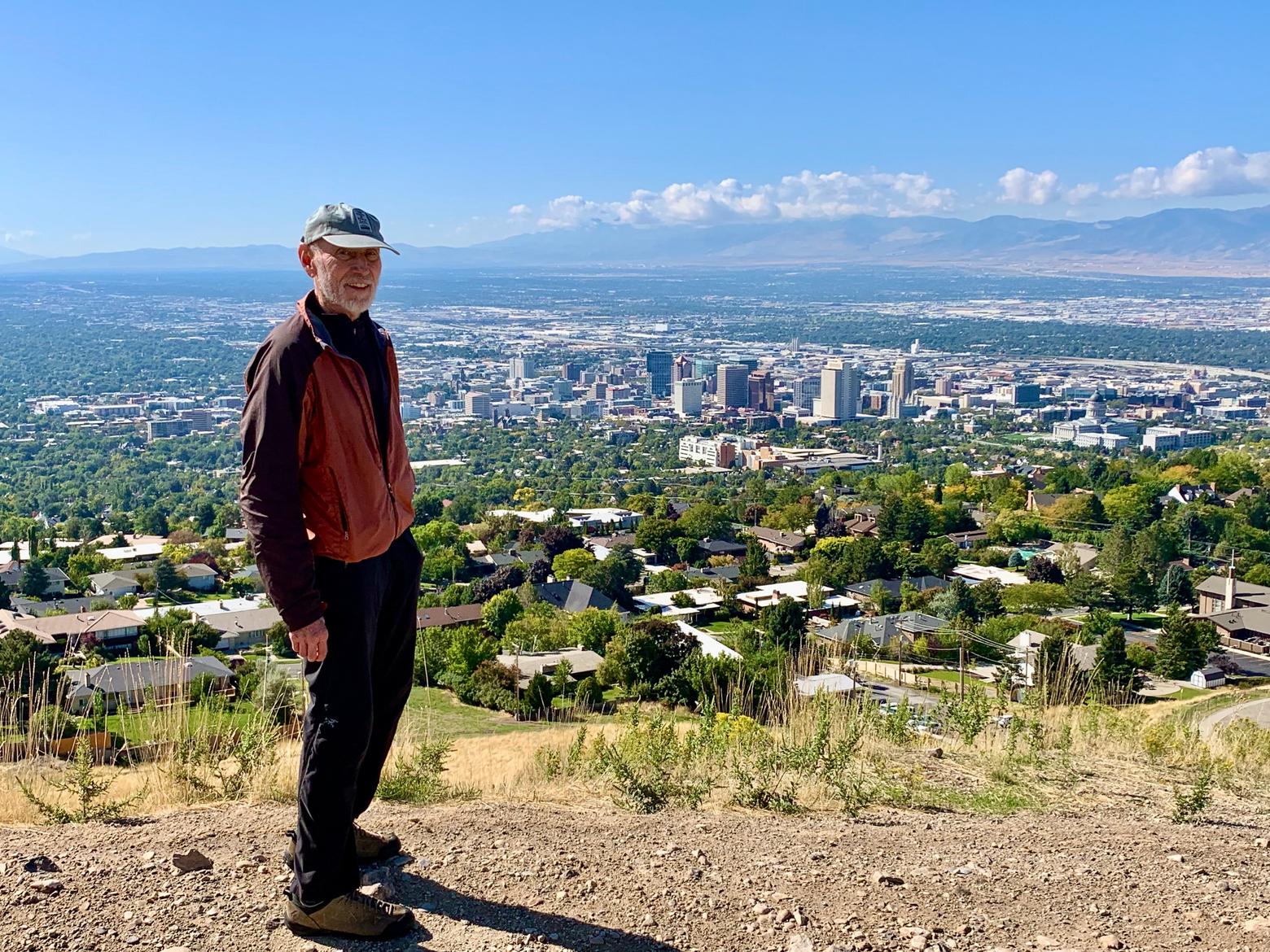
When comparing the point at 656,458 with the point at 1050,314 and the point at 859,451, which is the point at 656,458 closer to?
→ the point at 859,451

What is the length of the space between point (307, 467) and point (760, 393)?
62156mm

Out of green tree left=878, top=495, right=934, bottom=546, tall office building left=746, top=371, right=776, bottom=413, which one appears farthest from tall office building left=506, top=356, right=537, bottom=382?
green tree left=878, top=495, right=934, bottom=546

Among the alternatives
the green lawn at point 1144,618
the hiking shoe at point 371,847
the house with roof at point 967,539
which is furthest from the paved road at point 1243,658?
the hiking shoe at point 371,847

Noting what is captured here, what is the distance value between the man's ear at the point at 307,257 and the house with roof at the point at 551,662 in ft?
32.7

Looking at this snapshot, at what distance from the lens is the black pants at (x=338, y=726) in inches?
77.1

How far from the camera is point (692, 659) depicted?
1162 centimetres

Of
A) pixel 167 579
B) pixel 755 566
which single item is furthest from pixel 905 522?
pixel 167 579

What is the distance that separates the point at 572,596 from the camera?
18.2 metres

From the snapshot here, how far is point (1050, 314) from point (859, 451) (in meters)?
79.4

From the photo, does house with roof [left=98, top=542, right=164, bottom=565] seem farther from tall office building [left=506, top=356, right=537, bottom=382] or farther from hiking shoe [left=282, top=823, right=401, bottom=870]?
tall office building [left=506, top=356, right=537, bottom=382]

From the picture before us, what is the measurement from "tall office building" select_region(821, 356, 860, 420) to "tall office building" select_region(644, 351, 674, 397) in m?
11.7

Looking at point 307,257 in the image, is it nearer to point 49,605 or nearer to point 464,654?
point 464,654

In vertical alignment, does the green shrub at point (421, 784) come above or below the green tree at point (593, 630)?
above

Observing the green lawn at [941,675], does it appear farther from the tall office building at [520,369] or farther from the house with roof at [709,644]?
the tall office building at [520,369]
